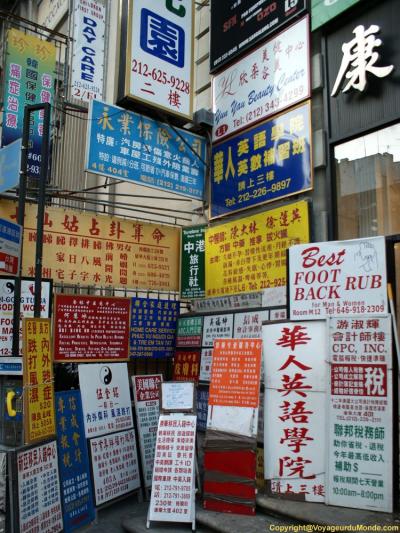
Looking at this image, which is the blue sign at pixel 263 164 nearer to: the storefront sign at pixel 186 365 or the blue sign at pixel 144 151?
the blue sign at pixel 144 151

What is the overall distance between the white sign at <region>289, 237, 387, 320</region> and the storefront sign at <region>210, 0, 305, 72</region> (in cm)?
420

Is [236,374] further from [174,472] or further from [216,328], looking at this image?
[216,328]

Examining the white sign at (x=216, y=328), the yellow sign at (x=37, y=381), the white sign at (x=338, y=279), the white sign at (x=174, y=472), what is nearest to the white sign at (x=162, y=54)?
the white sign at (x=216, y=328)

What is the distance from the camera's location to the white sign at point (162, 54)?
762cm

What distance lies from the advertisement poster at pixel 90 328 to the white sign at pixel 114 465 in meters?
1.27

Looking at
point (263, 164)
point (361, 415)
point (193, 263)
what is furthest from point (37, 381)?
point (263, 164)

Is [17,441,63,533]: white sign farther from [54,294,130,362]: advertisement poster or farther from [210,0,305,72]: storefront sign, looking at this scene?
[210,0,305,72]: storefront sign

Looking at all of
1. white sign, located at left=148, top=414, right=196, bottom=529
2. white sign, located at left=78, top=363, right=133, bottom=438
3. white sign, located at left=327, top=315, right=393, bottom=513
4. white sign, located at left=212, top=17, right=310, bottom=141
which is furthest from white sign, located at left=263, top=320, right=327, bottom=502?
white sign, located at left=212, top=17, right=310, bottom=141

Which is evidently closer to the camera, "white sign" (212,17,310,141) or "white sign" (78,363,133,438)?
"white sign" (78,363,133,438)

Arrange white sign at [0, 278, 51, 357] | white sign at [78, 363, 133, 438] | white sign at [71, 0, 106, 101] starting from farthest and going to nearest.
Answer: white sign at [71, 0, 106, 101] < white sign at [0, 278, 51, 357] < white sign at [78, 363, 133, 438]

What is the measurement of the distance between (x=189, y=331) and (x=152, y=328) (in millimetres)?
645

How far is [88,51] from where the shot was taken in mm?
10820

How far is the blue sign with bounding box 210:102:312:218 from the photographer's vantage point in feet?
24.1

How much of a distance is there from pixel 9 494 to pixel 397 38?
22.5ft
